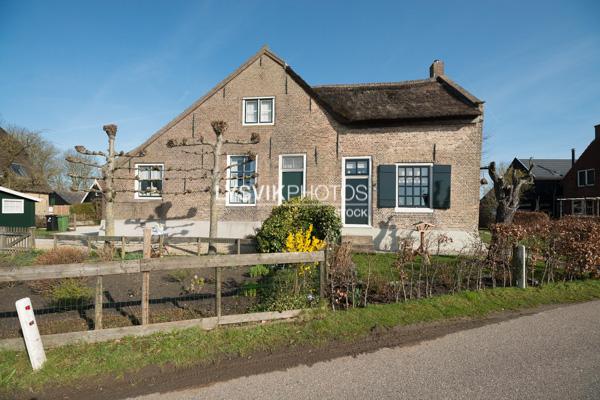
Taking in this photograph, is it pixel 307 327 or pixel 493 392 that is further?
pixel 307 327

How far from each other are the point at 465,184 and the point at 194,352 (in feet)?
36.1

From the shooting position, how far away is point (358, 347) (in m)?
3.79

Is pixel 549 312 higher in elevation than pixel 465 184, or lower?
lower

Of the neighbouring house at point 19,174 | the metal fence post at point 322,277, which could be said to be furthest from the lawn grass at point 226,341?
the neighbouring house at point 19,174

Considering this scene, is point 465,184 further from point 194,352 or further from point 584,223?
point 194,352

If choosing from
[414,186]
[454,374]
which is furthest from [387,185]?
[454,374]

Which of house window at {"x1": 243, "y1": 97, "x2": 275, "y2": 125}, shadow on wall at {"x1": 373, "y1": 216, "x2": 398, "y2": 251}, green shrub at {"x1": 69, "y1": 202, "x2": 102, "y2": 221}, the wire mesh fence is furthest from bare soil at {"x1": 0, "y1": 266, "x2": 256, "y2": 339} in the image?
green shrub at {"x1": 69, "y1": 202, "x2": 102, "y2": 221}

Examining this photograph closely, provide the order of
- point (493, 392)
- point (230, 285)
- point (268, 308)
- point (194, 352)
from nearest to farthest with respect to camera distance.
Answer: point (493, 392)
point (194, 352)
point (268, 308)
point (230, 285)

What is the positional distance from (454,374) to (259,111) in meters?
11.6

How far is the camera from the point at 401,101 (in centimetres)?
1240

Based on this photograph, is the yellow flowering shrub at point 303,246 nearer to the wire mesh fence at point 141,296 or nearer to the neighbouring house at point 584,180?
the wire mesh fence at point 141,296

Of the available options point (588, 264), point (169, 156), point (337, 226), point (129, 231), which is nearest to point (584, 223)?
point (588, 264)

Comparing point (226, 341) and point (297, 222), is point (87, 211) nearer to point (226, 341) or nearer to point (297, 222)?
point (297, 222)

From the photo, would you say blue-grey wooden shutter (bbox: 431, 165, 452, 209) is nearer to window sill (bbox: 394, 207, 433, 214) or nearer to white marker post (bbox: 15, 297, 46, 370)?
window sill (bbox: 394, 207, 433, 214)
